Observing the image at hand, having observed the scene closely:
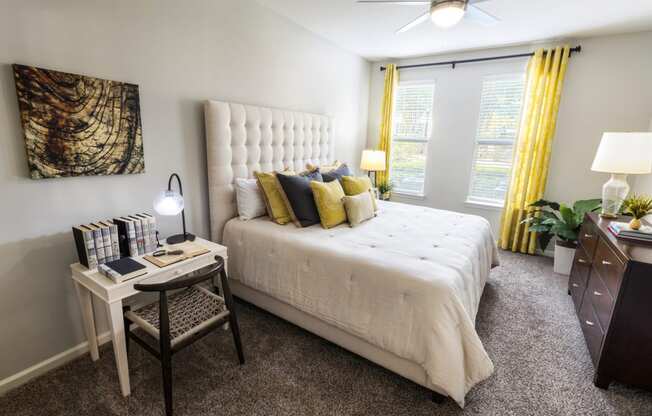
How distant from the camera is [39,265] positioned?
1678mm

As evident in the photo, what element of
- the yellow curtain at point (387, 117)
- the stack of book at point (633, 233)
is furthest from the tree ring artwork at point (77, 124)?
the yellow curtain at point (387, 117)

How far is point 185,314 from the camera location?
5.50ft

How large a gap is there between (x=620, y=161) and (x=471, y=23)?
177 cm

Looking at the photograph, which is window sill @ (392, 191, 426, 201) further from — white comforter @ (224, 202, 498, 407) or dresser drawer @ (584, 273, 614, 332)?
dresser drawer @ (584, 273, 614, 332)

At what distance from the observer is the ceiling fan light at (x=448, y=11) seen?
6.11 ft

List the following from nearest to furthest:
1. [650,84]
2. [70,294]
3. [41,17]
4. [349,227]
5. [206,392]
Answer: [41,17] < [206,392] < [70,294] < [349,227] < [650,84]

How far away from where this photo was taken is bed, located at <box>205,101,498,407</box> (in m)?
1.53

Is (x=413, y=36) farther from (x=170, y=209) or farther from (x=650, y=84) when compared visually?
(x=170, y=209)

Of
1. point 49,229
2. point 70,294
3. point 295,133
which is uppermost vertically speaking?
point 295,133

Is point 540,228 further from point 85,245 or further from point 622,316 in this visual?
point 85,245

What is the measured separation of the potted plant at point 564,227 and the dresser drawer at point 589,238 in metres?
0.53

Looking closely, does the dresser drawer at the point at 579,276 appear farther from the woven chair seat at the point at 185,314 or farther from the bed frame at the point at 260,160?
the woven chair seat at the point at 185,314

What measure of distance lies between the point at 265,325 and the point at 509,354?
1687 mm

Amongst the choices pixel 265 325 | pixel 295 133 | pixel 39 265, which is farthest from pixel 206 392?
pixel 295 133
